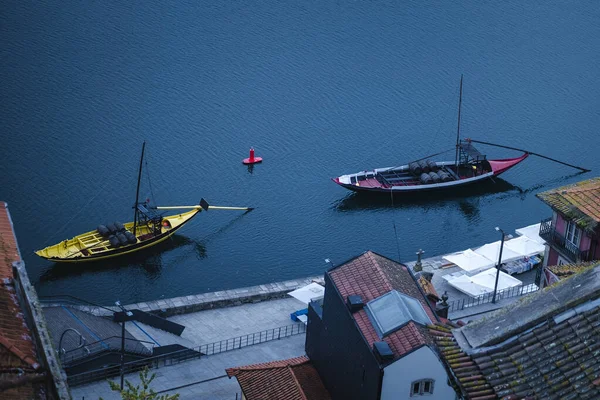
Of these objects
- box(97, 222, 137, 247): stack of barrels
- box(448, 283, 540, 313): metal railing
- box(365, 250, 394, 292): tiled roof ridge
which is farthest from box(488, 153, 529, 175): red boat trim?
box(365, 250, 394, 292): tiled roof ridge

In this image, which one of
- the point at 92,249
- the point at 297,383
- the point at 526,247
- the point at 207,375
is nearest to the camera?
the point at 297,383

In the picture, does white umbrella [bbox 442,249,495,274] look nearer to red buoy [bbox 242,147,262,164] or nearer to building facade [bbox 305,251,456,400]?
building facade [bbox 305,251,456,400]

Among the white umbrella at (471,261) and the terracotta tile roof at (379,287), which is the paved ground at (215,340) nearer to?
the terracotta tile roof at (379,287)

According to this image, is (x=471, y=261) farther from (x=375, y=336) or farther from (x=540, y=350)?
(x=540, y=350)

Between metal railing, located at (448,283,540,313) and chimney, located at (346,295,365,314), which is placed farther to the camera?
metal railing, located at (448,283,540,313)

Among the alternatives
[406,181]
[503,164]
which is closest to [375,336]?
[406,181]

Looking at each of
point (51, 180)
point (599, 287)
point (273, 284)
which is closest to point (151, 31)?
point (51, 180)

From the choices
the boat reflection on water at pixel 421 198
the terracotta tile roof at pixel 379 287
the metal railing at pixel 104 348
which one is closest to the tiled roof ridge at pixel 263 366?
the terracotta tile roof at pixel 379 287
